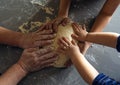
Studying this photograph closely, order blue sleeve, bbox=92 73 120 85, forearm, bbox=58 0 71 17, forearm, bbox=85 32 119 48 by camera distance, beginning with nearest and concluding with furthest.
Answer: blue sleeve, bbox=92 73 120 85 → forearm, bbox=85 32 119 48 → forearm, bbox=58 0 71 17

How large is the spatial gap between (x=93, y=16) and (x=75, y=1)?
0.48 ft

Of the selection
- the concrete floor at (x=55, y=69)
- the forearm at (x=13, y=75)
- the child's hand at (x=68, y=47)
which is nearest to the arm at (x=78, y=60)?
the child's hand at (x=68, y=47)

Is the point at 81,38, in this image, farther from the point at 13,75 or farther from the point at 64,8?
the point at 13,75

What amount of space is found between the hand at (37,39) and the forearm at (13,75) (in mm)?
118

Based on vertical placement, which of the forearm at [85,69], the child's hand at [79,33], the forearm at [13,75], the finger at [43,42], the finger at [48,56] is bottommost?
the forearm at [13,75]

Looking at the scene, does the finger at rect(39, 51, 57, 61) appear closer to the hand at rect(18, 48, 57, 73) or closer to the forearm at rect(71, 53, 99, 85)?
the hand at rect(18, 48, 57, 73)

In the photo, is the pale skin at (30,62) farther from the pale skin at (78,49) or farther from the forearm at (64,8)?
the forearm at (64,8)

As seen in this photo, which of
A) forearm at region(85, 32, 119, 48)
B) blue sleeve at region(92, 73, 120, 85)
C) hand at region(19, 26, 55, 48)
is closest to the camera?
blue sleeve at region(92, 73, 120, 85)

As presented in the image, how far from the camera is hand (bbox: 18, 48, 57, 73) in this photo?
1072 mm

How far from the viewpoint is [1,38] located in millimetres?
1165

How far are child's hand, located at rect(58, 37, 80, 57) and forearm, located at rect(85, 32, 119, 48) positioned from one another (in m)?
0.07

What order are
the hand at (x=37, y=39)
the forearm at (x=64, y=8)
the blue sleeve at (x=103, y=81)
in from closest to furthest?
the blue sleeve at (x=103, y=81), the hand at (x=37, y=39), the forearm at (x=64, y=8)

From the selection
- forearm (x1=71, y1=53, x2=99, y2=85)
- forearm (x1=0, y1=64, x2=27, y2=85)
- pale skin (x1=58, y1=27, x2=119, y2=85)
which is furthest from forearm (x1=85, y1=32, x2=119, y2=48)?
forearm (x1=0, y1=64, x2=27, y2=85)

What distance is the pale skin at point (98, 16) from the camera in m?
1.14
